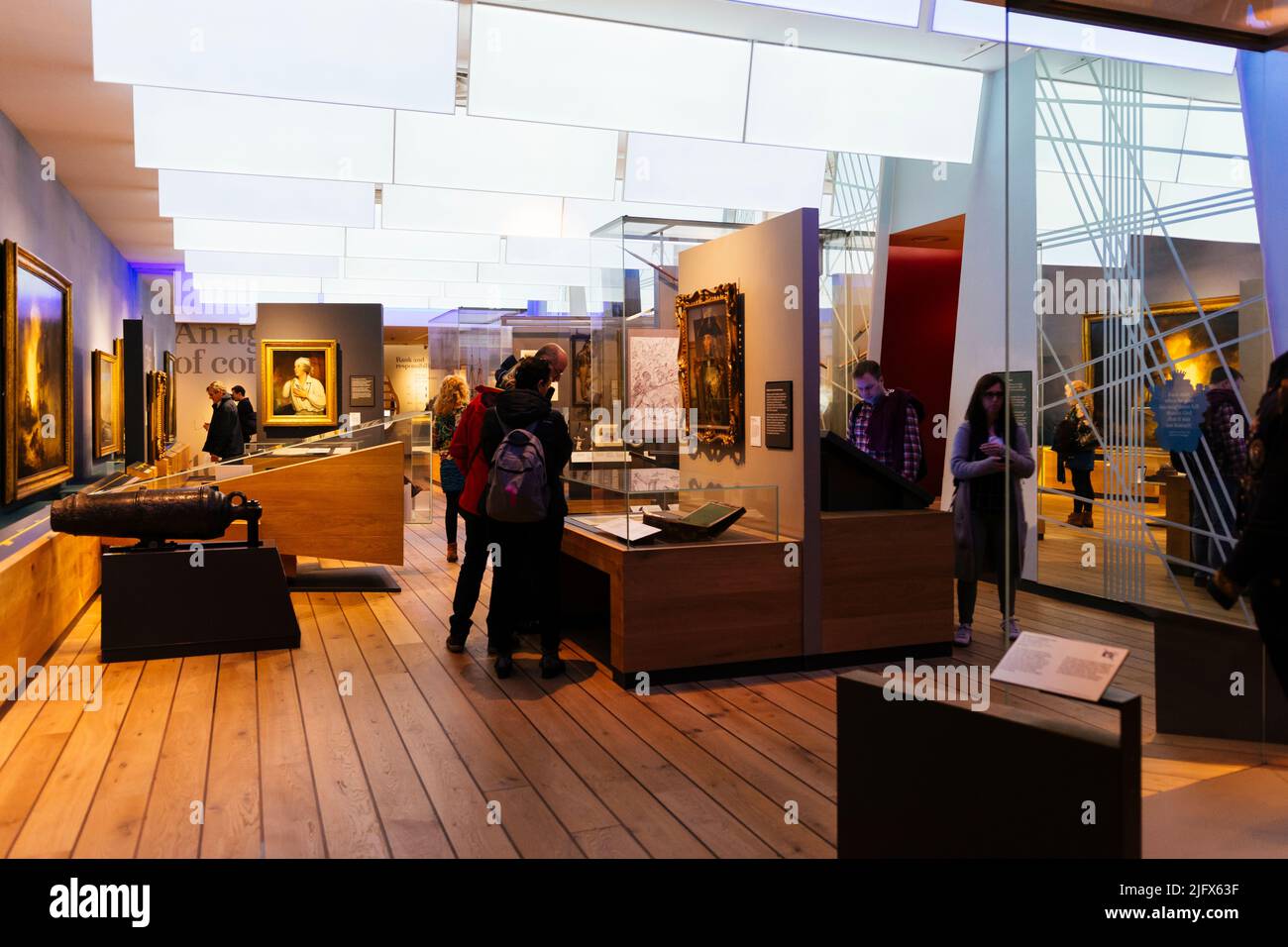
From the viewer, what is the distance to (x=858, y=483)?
6180 mm

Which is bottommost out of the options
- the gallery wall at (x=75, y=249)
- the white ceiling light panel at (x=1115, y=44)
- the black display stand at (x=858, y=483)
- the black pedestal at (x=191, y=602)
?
the black pedestal at (x=191, y=602)

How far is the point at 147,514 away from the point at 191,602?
0.60 m

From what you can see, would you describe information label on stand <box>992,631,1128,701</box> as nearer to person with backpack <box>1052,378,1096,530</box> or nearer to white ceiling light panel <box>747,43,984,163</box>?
person with backpack <box>1052,378,1096,530</box>

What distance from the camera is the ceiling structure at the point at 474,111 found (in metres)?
6.56

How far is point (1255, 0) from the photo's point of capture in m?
2.78

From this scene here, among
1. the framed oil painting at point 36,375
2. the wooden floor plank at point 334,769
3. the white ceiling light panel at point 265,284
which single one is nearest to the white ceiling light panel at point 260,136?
the framed oil painting at point 36,375

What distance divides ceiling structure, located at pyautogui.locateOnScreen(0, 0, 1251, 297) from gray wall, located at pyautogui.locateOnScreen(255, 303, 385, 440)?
3179 mm

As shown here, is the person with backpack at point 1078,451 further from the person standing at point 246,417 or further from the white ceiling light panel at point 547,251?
the person standing at point 246,417

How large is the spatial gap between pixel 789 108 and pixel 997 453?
3054mm

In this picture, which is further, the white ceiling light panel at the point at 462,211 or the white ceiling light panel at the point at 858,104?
the white ceiling light panel at the point at 462,211

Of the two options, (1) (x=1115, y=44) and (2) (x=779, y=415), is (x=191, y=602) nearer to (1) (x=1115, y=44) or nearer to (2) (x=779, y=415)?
(2) (x=779, y=415)

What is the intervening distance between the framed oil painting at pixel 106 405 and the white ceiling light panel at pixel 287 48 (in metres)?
6.42
